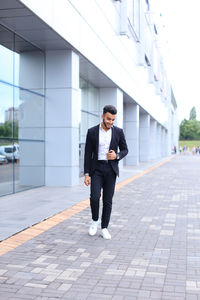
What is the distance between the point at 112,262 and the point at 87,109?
12102mm

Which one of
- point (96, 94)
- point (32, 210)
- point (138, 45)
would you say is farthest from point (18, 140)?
point (138, 45)

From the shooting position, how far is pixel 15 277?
3.68 metres

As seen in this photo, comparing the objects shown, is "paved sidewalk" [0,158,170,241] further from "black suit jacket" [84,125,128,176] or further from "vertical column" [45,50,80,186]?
"black suit jacket" [84,125,128,176]

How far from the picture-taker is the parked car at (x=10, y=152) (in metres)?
9.08

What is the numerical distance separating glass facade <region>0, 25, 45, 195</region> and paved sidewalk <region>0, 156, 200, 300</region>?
3328mm

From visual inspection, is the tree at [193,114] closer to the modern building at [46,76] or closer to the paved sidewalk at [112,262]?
the modern building at [46,76]

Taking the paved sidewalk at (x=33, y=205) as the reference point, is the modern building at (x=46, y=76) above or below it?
above

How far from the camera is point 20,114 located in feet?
33.1

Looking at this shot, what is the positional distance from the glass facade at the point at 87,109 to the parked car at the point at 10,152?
474 cm

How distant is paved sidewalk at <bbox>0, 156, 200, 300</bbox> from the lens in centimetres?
337

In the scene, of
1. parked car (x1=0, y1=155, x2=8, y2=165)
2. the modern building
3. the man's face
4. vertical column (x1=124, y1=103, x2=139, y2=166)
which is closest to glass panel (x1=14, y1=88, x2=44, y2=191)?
the modern building

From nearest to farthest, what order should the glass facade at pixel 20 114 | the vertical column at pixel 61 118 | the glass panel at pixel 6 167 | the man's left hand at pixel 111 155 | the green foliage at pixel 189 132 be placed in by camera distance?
the man's left hand at pixel 111 155 < the glass panel at pixel 6 167 < the glass facade at pixel 20 114 < the vertical column at pixel 61 118 < the green foliage at pixel 189 132

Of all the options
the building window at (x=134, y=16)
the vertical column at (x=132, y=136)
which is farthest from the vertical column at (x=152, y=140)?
the building window at (x=134, y=16)

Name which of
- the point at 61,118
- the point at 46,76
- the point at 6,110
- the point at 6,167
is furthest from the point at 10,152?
the point at 46,76
